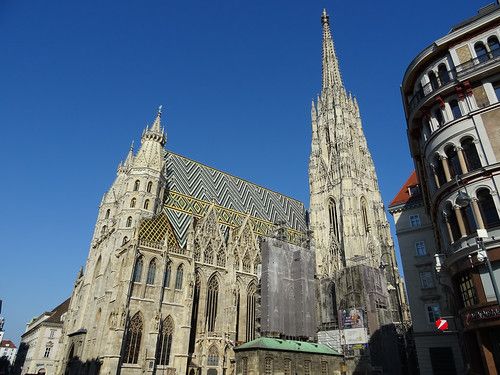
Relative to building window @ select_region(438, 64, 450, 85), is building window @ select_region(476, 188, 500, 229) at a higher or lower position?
lower

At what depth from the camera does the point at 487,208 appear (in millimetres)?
13719

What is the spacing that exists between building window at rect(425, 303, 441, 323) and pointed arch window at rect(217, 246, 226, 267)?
67.4 ft

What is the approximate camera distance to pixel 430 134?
16484 mm

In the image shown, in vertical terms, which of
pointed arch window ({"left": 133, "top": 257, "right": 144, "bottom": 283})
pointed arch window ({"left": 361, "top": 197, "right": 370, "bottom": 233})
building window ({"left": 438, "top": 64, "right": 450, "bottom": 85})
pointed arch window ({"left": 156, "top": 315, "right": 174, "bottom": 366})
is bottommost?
pointed arch window ({"left": 156, "top": 315, "right": 174, "bottom": 366})

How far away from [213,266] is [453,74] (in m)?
28.7

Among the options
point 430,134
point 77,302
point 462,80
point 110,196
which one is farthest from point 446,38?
point 77,302

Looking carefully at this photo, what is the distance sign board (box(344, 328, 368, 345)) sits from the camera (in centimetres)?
3503

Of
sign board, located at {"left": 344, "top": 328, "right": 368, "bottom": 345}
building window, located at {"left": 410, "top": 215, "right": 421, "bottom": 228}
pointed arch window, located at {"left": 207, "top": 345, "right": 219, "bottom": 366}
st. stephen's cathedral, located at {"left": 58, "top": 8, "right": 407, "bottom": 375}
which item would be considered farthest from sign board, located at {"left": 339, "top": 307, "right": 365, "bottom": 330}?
pointed arch window, located at {"left": 207, "top": 345, "right": 219, "bottom": 366}

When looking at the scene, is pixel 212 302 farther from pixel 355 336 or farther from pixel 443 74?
pixel 443 74

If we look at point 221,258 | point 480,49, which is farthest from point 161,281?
point 480,49

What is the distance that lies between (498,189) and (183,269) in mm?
27955

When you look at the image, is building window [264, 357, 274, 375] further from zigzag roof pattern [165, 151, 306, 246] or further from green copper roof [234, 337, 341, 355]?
zigzag roof pattern [165, 151, 306, 246]

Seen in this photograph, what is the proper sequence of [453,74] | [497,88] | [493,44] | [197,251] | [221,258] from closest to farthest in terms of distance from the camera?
[497,88] < [493,44] < [453,74] < [197,251] < [221,258]

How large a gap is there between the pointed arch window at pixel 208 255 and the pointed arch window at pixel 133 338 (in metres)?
9.31
